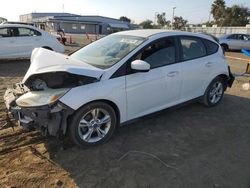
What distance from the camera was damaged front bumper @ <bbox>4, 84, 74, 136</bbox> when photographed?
346cm

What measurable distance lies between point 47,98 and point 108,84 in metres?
0.89

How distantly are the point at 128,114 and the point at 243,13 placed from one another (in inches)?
2629

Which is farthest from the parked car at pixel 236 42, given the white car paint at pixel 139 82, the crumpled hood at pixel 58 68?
the crumpled hood at pixel 58 68

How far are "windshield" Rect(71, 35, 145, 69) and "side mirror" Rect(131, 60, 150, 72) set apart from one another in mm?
278

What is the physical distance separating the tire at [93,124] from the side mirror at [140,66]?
713mm

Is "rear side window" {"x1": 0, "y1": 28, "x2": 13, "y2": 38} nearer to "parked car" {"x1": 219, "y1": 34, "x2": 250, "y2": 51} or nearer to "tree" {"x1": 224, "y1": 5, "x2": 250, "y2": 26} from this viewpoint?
"parked car" {"x1": 219, "y1": 34, "x2": 250, "y2": 51}

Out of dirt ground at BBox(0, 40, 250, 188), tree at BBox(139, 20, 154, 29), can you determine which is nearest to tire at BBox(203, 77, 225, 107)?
dirt ground at BBox(0, 40, 250, 188)

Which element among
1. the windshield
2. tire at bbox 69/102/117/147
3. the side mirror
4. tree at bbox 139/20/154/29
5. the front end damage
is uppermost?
tree at bbox 139/20/154/29

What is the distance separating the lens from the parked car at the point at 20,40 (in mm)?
10836

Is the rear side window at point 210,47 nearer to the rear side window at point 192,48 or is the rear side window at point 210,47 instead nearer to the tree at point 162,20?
the rear side window at point 192,48

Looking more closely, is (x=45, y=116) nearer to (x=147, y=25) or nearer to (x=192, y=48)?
(x=192, y=48)

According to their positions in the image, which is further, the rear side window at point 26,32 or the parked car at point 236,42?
the parked car at point 236,42

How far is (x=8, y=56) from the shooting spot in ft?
36.0

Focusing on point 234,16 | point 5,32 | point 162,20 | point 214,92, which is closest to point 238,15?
point 234,16
